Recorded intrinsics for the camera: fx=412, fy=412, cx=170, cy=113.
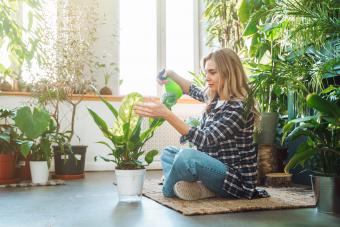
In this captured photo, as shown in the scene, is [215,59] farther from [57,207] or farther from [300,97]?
[57,207]

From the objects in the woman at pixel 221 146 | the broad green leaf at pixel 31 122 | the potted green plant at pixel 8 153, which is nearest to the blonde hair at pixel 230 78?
the woman at pixel 221 146

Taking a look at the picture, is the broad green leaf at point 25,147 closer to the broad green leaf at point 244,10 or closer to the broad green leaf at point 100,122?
the broad green leaf at point 100,122

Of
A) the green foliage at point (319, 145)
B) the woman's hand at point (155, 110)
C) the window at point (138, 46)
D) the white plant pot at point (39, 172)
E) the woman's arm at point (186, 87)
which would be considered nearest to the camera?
the green foliage at point (319, 145)

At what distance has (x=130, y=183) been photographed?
2.25 meters

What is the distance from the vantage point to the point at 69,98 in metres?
3.82

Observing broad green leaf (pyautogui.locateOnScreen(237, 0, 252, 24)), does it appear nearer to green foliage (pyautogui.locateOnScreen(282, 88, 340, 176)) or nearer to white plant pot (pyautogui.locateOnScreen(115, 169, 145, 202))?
green foliage (pyautogui.locateOnScreen(282, 88, 340, 176))

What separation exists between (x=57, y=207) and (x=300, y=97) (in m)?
1.48

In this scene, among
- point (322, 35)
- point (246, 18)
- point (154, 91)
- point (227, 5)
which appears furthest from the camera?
point (154, 91)

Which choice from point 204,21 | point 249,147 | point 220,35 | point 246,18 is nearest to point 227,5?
point 220,35

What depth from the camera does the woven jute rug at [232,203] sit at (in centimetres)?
204

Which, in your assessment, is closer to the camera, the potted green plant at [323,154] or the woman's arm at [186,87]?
the potted green plant at [323,154]

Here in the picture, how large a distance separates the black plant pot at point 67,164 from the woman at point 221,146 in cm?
141

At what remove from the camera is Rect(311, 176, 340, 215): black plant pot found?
2012 mm

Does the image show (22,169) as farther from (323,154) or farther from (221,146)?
(323,154)
